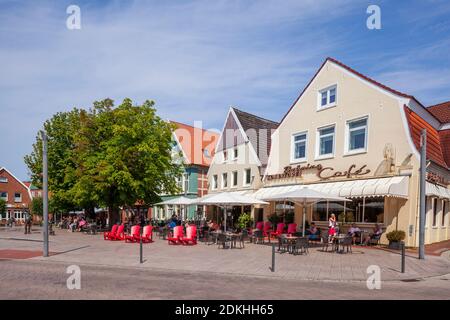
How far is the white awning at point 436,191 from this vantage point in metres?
18.3

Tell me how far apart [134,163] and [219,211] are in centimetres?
1175

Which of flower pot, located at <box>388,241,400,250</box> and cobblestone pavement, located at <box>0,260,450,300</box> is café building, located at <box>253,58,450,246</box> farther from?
cobblestone pavement, located at <box>0,260,450,300</box>

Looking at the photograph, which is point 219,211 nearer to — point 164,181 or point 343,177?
point 164,181

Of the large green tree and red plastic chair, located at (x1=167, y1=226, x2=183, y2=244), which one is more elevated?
the large green tree

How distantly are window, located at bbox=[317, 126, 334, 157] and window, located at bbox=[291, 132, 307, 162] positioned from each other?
4.52ft

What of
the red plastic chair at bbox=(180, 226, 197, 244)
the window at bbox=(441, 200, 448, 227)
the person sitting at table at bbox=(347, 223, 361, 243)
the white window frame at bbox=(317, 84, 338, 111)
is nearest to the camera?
the person sitting at table at bbox=(347, 223, 361, 243)

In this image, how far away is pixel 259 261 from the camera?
14.1 metres

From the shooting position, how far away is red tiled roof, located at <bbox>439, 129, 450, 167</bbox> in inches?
890

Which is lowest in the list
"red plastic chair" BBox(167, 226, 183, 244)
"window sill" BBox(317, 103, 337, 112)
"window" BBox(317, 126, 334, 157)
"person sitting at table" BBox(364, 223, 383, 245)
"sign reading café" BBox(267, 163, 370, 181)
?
"red plastic chair" BBox(167, 226, 183, 244)

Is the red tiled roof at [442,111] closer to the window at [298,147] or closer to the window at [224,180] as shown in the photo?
the window at [298,147]

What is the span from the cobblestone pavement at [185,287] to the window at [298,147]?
1429cm

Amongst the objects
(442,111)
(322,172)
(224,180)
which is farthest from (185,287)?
(224,180)

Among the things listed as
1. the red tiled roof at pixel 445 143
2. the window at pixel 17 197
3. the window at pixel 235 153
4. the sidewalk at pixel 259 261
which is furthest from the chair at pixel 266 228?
the window at pixel 17 197

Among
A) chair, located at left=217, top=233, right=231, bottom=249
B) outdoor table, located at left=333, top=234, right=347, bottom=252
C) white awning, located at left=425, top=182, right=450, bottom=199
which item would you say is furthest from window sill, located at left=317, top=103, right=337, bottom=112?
chair, located at left=217, top=233, right=231, bottom=249
